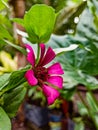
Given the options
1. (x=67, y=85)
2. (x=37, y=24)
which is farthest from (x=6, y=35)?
(x=67, y=85)

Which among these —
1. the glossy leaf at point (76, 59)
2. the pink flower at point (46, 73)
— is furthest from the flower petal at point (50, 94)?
the glossy leaf at point (76, 59)

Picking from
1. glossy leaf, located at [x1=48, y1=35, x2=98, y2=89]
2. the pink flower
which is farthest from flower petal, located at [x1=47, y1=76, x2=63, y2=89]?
glossy leaf, located at [x1=48, y1=35, x2=98, y2=89]

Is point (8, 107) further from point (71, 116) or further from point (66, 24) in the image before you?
point (71, 116)

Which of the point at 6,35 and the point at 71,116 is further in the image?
the point at 71,116

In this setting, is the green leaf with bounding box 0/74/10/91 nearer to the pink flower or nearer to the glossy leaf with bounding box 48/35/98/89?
the pink flower

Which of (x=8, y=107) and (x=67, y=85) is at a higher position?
(x=8, y=107)

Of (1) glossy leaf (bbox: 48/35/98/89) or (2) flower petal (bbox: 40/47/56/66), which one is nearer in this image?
(2) flower petal (bbox: 40/47/56/66)
